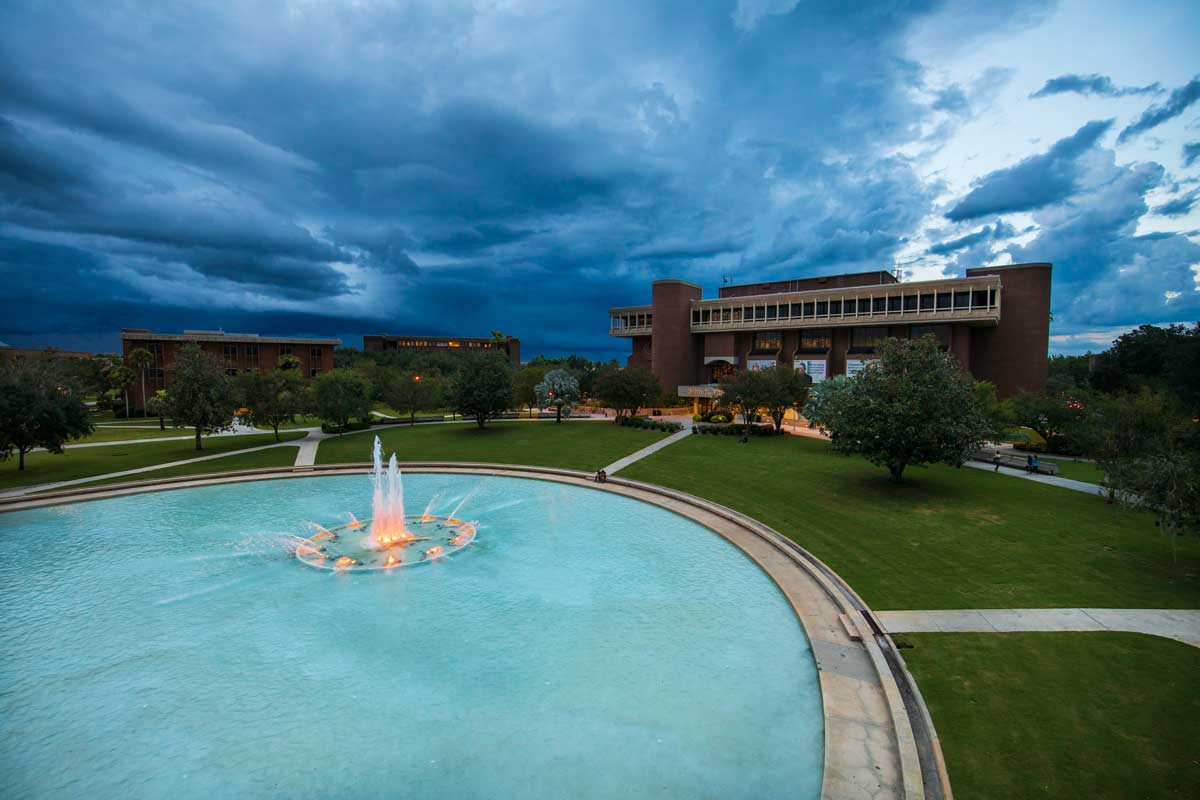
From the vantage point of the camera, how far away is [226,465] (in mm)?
32469

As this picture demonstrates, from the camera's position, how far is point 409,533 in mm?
19812

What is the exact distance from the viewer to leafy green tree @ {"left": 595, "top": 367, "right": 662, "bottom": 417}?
4941 cm

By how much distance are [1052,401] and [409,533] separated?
4451 centimetres

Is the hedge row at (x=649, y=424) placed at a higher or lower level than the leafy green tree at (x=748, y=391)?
lower

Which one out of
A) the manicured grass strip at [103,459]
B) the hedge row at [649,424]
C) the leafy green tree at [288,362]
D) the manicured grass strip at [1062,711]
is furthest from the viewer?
the leafy green tree at [288,362]

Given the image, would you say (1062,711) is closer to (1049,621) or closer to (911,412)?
(1049,621)

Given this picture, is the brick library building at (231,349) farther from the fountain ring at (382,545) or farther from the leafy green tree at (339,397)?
the fountain ring at (382,545)

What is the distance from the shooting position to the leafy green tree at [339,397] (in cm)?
4491

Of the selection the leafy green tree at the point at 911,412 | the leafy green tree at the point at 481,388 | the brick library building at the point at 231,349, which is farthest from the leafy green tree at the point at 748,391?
the brick library building at the point at 231,349

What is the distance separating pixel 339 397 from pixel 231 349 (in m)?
47.1

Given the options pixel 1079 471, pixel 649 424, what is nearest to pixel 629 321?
pixel 649 424

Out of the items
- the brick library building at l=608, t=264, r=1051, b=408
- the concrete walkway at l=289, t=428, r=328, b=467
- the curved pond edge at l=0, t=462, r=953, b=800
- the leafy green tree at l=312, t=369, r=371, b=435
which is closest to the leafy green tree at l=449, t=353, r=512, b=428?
the leafy green tree at l=312, t=369, r=371, b=435

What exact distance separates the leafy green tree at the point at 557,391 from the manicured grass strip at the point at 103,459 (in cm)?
2428

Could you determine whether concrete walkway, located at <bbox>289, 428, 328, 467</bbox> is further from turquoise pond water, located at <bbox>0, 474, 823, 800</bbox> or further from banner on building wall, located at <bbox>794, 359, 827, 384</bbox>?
banner on building wall, located at <bbox>794, 359, 827, 384</bbox>
